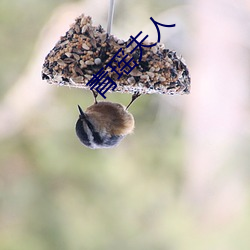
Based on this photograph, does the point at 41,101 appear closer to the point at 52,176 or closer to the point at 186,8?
the point at 52,176

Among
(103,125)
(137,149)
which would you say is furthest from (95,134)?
(137,149)

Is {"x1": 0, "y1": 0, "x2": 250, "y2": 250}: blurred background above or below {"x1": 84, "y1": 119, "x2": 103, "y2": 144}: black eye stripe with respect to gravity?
above

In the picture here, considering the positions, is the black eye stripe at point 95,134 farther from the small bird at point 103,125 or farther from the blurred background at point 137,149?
the blurred background at point 137,149

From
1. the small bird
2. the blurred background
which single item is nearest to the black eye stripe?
the small bird

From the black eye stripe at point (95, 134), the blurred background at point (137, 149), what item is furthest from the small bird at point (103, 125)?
the blurred background at point (137, 149)

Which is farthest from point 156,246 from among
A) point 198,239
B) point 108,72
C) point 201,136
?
point 108,72

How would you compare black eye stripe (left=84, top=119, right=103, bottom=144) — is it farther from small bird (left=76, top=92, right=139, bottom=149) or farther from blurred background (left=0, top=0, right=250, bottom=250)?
blurred background (left=0, top=0, right=250, bottom=250)

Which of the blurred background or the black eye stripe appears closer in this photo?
the black eye stripe
